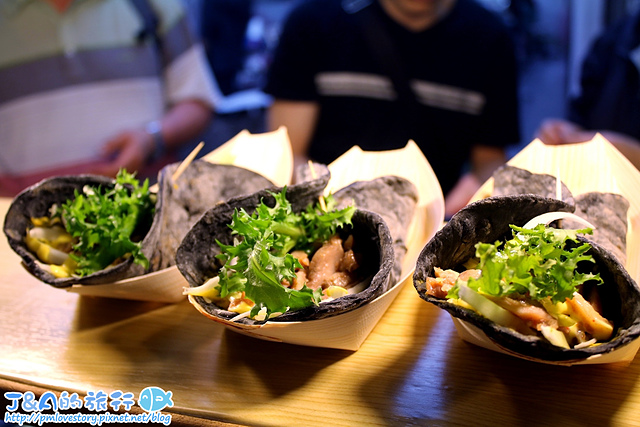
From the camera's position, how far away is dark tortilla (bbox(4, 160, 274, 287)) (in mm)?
1773

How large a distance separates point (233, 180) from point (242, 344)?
741 mm

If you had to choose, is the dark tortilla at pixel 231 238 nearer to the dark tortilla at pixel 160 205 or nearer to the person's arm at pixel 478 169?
the dark tortilla at pixel 160 205

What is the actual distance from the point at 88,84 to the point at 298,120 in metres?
1.64

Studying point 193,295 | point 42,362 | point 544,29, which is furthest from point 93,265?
point 544,29

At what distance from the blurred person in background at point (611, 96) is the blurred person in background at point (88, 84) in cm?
276

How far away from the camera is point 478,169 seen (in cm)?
346

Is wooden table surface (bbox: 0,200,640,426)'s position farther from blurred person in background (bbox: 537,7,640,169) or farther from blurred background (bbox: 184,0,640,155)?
blurred background (bbox: 184,0,640,155)

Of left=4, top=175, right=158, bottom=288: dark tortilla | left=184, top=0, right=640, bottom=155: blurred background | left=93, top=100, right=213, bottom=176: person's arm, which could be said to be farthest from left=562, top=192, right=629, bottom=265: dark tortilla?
left=93, top=100, right=213, bottom=176: person's arm

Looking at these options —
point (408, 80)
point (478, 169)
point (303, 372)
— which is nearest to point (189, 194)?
point (303, 372)

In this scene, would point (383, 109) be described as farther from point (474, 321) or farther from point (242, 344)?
point (474, 321)

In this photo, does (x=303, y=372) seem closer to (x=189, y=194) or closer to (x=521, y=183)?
(x=189, y=194)

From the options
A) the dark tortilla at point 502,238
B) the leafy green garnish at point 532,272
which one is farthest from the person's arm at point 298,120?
the leafy green garnish at point 532,272

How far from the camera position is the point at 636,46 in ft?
9.60

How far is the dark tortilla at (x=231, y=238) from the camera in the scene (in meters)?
1.53
